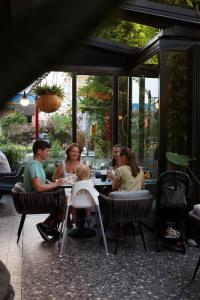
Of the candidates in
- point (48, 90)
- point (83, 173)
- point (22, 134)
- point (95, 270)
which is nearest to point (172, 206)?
point (83, 173)

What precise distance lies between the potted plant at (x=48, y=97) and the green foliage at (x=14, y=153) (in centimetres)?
292

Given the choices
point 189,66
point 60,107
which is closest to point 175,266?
point 189,66

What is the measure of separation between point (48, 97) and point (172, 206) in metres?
3.55

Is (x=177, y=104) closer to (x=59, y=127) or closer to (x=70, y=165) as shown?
(x=70, y=165)

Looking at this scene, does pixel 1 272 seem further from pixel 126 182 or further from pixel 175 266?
pixel 126 182

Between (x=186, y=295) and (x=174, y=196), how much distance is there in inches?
60.3

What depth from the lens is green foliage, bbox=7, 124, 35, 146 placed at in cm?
1072

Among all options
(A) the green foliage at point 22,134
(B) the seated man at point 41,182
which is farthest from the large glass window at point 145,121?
(A) the green foliage at point 22,134

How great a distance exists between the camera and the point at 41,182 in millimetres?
5367

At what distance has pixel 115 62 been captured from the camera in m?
7.56

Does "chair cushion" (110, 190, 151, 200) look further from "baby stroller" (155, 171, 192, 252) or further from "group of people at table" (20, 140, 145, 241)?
"group of people at table" (20, 140, 145, 241)

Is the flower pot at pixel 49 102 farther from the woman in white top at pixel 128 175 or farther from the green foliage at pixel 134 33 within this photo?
the green foliage at pixel 134 33

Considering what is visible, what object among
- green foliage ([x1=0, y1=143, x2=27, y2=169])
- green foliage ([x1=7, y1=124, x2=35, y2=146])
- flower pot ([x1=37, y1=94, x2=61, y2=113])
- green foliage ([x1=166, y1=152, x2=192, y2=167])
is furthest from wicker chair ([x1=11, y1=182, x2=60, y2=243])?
green foliage ([x1=7, y1=124, x2=35, y2=146])

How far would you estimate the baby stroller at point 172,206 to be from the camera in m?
4.91
